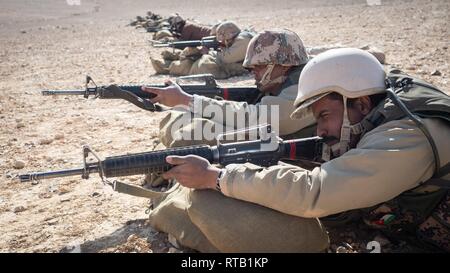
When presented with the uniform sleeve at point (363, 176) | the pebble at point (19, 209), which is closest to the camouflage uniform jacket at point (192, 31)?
the pebble at point (19, 209)

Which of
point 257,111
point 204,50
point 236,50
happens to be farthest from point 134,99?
point 204,50

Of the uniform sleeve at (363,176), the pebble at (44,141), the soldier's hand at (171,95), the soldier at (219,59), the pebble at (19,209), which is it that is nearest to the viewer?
the uniform sleeve at (363,176)

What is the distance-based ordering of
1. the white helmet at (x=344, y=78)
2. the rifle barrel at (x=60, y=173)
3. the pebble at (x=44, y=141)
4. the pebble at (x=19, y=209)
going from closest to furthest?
the white helmet at (x=344, y=78) → the rifle barrel at (x=60, y=173) → the pebble at (x=19, y=209) → the pebble at (x=44, y=141)

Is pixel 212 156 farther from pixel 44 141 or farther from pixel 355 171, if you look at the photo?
pixel 44 141

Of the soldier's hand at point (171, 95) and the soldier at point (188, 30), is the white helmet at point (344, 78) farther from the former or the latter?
the soldier at point (188, 30)

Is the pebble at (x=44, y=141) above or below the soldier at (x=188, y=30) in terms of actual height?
below

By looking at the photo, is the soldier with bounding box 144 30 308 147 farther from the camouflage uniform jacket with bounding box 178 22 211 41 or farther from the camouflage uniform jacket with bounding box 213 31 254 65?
the camouflage uniform jacket with bounding box 178 22 211 41

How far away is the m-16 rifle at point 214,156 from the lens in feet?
9.61

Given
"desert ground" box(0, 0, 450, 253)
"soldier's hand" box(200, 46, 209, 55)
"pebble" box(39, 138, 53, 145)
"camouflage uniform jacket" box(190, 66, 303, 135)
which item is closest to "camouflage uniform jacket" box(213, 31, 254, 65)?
"desert ground" box(0, 0, 450, 253)

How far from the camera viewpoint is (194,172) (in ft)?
8.95

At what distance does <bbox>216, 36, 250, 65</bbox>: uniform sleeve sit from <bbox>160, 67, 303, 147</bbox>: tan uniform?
433 cm

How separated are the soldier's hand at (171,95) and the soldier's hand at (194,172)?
1882 millimetres

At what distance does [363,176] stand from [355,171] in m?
0.05

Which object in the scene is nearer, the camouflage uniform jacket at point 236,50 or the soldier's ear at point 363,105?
the soldier's ear at point 363,105
